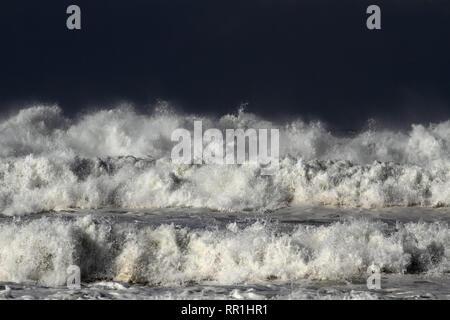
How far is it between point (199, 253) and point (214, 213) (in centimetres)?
428

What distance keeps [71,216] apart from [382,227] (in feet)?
18.0

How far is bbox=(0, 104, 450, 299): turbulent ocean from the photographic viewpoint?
9.44 meters

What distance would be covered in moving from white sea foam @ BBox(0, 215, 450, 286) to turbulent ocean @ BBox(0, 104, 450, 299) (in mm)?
20

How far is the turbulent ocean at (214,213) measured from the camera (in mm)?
9438

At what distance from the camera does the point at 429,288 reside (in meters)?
8.90

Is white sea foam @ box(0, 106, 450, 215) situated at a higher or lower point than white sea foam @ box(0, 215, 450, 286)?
higher

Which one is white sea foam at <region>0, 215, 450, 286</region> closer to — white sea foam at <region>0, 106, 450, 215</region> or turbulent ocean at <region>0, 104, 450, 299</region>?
turbulent ocean at <region>0, 104, 450, 299</region>

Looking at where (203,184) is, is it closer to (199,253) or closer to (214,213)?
(214,213)

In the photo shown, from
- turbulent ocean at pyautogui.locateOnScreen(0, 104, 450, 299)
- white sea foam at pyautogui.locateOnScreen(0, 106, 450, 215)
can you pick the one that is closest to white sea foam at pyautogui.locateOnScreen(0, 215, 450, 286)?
turbulent ocean at pyautogui.locateOnScreen(0, 104, 450, 299)

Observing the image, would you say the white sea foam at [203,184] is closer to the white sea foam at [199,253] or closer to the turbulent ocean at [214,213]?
the turbulent ocean at [214,213]

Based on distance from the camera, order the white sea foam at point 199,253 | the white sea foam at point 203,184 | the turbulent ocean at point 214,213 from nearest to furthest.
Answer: the turbulent ocean at point 214,213 < the white sea foam at point 199,253 < the white sea foam at point 203,184

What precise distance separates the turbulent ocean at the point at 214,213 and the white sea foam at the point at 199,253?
2 centimetres

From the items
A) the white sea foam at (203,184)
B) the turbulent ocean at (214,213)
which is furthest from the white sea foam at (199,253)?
the white sea foam at (203,184)
